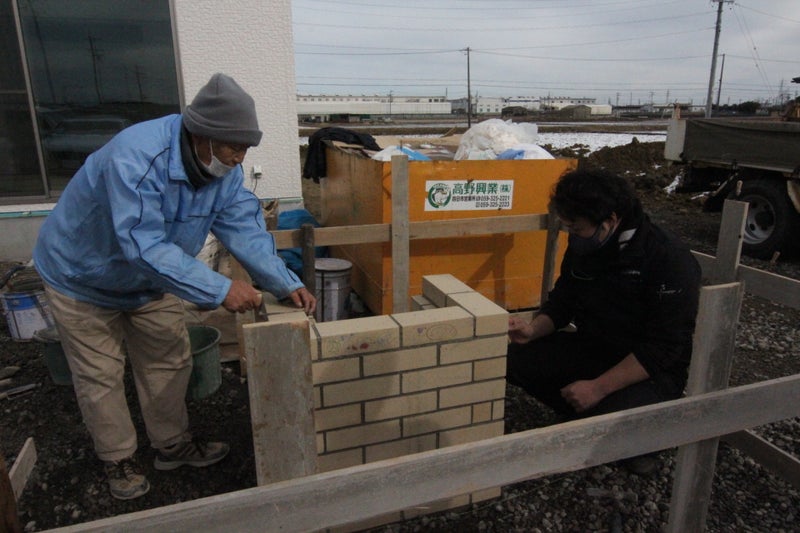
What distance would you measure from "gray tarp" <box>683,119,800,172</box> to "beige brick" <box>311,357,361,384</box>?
651cm

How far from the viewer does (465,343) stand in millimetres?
2209

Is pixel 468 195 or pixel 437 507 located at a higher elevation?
pixel 468 195

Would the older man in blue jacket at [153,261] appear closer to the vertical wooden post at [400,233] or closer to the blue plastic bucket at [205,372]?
the blue plastic bucket at [205,372]

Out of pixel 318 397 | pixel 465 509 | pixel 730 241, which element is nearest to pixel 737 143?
pixel 730 241

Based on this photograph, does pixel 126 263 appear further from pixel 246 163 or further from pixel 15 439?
pixel 246 163

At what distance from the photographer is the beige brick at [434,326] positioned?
2092mm

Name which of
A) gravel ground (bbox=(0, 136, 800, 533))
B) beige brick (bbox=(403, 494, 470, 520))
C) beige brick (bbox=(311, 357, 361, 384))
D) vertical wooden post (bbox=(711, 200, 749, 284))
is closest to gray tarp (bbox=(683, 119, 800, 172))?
gravel ground (bbox=(0, 136, 800, 533))

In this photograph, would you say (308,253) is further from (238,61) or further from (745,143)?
(745,143)

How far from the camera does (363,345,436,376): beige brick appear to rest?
2.09m

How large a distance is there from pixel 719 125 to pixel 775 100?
64.2 m

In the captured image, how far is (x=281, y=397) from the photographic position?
149 centimetres

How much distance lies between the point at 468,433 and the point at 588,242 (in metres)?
1.03

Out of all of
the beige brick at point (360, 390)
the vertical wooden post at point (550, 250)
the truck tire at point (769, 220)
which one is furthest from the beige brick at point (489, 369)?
the truck tire at point (769, 220)

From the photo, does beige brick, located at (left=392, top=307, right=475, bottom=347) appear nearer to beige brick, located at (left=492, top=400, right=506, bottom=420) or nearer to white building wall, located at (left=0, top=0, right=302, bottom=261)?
beige brick, located at (left=492, top=400, right=506, bottom=420)
